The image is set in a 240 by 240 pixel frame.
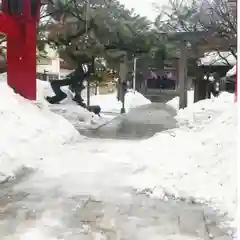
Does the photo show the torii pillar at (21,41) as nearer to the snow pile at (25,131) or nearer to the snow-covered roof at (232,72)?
the snow pile at (25,131)

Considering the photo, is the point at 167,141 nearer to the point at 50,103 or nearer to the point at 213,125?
the point at 213,125

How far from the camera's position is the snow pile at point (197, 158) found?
4.95ft

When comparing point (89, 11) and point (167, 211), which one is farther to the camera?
point (89, 11)

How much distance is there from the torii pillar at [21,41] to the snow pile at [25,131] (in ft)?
0.13

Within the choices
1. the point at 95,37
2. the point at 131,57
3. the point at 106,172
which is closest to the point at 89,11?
the point at 95,37

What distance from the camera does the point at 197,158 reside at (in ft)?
5.10

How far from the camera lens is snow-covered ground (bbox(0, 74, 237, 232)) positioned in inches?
59.9

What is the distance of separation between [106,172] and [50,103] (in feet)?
1.11

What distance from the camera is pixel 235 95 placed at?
1.55 meters

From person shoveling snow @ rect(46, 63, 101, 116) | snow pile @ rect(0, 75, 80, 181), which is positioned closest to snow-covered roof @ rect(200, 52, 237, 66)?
person shoveling snow @ rect(46, 63, 101, 116)

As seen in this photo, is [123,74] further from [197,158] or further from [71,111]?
[197,158]

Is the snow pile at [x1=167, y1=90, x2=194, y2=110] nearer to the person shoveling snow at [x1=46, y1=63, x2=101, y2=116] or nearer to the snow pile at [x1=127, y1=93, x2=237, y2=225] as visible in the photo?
the snow pile at [x1=127, y1=93, x2=237, y2=225]

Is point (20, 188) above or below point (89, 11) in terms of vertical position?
below

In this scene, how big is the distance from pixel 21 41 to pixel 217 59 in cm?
72
